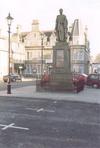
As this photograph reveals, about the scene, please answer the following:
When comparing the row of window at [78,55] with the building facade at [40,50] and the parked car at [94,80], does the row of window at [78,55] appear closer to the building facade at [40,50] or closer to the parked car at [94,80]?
the building facade at [40,50]

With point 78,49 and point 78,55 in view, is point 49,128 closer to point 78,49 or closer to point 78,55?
point 78,55

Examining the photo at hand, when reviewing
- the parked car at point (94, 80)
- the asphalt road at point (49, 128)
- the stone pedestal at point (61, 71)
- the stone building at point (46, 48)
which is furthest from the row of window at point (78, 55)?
the asphalt road at point (49, 128)

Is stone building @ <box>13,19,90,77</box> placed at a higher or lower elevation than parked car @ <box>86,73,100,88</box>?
higher

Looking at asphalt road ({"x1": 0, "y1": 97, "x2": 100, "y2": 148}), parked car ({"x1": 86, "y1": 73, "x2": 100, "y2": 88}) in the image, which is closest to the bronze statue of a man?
parked car ({"x1": 86, "y1": 73, "x2": 100, "y2": 88})

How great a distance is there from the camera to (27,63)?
2493 inches

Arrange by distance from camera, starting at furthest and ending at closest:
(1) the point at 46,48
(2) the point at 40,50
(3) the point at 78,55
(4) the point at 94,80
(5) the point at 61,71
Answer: (2) the point at 40,50 < (1) the point at 46,48 < (3) the point at 78,55 < (4) the point at 94,80 < (5) the point at 61,71

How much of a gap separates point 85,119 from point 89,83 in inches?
639

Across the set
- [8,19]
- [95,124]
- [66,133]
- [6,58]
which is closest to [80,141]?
[66,133]

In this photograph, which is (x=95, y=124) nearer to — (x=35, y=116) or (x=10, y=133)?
(x=35, y=116)

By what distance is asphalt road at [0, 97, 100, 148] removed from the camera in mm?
6117

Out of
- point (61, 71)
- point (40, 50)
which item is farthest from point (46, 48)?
point (61, 71)

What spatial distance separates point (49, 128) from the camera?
760 cm

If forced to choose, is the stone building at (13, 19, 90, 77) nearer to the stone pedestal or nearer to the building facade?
the building facade

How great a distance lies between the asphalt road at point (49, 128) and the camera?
612cm
